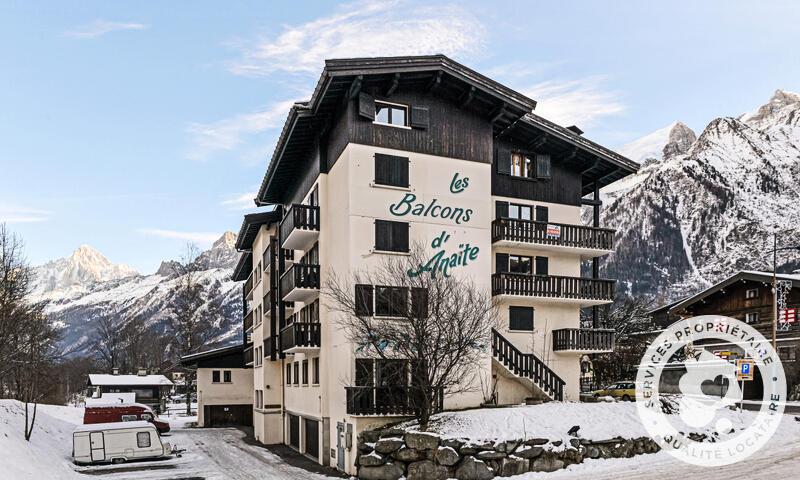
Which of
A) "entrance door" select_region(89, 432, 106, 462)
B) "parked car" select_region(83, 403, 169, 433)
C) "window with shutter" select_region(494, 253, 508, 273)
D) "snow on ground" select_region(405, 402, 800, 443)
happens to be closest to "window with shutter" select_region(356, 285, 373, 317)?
"snow on ground" select_region(405, 402, 800, 443)

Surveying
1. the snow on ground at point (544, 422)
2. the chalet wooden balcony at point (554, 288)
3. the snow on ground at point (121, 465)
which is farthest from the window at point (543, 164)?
the snow on ground at point (121, 465)

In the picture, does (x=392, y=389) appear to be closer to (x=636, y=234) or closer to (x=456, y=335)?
(x=456, y=335)

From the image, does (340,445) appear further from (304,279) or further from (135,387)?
(135,387)

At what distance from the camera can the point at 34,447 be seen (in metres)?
31.3

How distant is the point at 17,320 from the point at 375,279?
30749 millimetres

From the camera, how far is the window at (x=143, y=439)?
116 feet

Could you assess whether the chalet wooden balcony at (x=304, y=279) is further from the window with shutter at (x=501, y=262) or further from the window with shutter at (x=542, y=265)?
the window with shutter at (x=542, y=265)

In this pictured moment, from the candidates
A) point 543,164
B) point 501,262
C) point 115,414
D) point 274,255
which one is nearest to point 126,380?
point 115,414

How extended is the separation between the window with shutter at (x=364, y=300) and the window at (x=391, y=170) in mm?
4495

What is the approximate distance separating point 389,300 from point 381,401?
399cm

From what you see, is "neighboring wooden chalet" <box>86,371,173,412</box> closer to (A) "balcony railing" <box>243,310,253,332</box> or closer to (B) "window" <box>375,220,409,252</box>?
(A) "balcony railing" <box>243,310,253,332</box>

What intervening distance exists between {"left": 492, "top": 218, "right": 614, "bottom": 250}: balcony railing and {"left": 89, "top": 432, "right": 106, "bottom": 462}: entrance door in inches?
859

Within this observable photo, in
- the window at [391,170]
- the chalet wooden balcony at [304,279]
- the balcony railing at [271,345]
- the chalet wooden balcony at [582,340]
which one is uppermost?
the window at [391,170]

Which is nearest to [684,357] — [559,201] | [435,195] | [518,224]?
[559,201]
